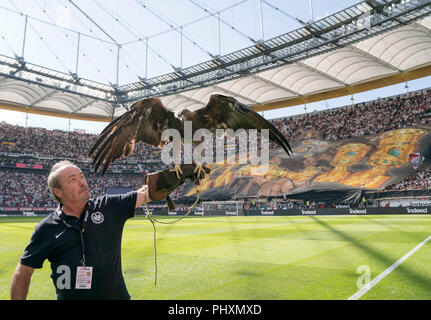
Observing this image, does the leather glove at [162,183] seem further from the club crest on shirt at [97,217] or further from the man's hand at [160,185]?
the club crest on shirt at [97,217]

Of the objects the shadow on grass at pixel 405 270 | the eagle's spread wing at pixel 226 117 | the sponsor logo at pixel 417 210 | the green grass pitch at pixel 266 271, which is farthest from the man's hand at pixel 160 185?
the sponsor logo at pixel 417 210

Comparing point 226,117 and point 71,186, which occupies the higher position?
point 226,117

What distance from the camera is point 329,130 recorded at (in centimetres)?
5116

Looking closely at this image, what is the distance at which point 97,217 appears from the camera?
290cm

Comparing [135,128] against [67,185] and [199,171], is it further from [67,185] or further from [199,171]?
[67,185]

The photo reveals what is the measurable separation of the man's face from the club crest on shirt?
16cm

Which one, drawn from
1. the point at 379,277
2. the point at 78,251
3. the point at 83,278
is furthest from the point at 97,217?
the point at 379,277

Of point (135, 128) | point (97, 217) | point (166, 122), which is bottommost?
point (97, 217)

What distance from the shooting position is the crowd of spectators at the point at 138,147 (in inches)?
1753

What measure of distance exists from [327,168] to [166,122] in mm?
41554

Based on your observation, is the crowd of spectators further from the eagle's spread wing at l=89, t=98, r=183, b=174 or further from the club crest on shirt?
the club crest on shirt

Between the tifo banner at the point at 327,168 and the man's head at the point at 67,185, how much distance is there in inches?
1431

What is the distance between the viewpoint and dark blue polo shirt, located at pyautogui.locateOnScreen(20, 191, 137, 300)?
2.66 meters

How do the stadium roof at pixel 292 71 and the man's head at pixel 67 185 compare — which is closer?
the man's head at pixel 67 185
